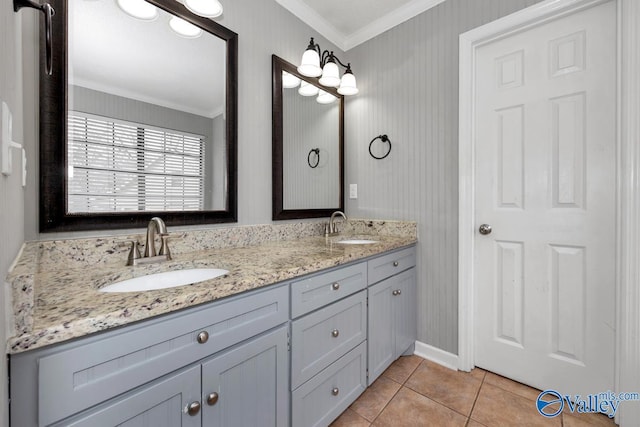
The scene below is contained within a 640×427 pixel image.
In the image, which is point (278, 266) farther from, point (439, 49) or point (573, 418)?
point (439, 49)

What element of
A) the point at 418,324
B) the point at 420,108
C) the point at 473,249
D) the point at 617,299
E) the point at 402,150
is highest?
the point at 420,108

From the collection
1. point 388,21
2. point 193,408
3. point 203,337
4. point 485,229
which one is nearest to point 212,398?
point 193,408

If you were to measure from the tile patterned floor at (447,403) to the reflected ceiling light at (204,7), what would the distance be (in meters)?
2.02

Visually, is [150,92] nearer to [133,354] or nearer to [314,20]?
[133,354]

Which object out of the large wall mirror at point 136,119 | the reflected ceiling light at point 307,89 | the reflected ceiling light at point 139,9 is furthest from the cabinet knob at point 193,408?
the reflected ceiling light at point 307,89

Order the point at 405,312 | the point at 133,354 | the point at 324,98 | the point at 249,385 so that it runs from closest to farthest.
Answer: the point at 133,354 → the point at 249,385 → the point at 405,312 → the point at 324,98

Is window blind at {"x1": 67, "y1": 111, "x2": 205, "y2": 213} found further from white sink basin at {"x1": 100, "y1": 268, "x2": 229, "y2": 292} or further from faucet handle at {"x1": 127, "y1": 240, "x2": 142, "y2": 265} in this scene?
white sink basin at {"x1": 100, "y1": 268, "x2": 229, "y2": 292}

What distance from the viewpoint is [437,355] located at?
1.78 metres

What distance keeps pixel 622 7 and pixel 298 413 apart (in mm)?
2273

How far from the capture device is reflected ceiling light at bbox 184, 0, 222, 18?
47.1 inches

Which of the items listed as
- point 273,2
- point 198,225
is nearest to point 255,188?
point 198,225

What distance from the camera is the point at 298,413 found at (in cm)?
105

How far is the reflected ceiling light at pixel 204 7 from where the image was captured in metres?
1.20

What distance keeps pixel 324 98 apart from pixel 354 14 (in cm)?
62
